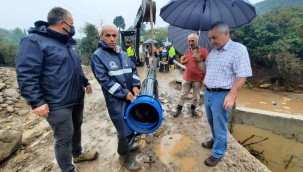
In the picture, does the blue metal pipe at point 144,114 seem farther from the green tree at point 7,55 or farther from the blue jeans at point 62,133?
the green tree at point 7,55

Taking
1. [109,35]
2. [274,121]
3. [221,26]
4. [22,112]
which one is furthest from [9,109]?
[274,121]

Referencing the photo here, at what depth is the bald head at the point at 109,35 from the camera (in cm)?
234

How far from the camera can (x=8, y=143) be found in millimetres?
3338

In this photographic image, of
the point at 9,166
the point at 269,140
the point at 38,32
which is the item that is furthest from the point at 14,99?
the point at 269,140

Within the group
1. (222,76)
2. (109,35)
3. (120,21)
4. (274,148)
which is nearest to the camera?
(109,35)

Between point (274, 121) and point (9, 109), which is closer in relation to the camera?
point (274, 121)

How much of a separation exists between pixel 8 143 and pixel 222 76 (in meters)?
3.62

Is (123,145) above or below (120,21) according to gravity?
below

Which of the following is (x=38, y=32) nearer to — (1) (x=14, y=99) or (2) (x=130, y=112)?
(2) (x=130, y=112)

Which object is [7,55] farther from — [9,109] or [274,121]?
[274,121]

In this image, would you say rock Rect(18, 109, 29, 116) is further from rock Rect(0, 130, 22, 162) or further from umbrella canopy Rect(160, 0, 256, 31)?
umbrella canopy Rect(160, 0, 256, 31)

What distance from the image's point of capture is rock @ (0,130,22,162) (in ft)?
10.6

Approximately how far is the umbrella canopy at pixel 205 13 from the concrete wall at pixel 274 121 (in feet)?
8.23

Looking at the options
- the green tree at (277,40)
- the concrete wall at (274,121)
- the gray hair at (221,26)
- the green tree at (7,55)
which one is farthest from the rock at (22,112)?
the green tree at (277,40)
